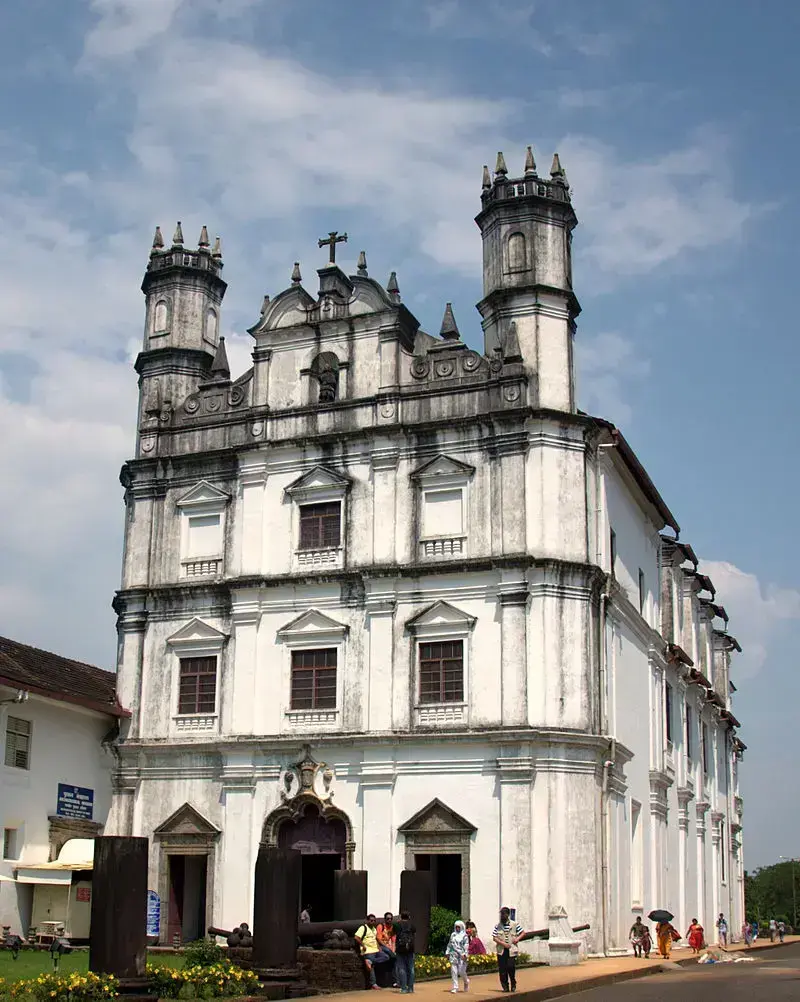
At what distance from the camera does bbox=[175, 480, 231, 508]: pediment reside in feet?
115

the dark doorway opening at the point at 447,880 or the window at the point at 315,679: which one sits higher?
the window at the point at 315,679

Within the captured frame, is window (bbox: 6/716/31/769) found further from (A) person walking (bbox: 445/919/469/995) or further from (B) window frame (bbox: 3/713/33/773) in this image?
(A) person walking (bbox: 445/919/469/995)

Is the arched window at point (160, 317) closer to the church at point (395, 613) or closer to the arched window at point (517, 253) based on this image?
the church at point (395, 613)

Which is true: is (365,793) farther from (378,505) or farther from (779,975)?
(779,975)

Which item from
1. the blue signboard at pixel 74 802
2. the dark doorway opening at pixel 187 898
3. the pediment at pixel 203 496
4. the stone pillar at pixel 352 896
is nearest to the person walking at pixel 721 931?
the dark doorway opening at pixel 187 898

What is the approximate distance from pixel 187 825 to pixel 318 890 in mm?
3755

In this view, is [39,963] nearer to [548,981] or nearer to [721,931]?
[548,981]

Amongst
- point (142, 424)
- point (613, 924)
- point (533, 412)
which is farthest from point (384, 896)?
point (142, 424)

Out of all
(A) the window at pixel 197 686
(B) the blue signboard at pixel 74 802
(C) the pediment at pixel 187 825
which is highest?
(A) the window at pixel 197 686

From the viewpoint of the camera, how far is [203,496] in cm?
3534

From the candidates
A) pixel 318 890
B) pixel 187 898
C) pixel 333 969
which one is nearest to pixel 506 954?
pixel 333 969

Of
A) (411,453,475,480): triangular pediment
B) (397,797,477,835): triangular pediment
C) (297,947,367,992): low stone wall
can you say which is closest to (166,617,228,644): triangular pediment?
(411,453,475,480): triangular pediment

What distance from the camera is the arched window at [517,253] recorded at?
110 ft

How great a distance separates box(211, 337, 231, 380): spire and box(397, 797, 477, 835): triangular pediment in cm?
1382
